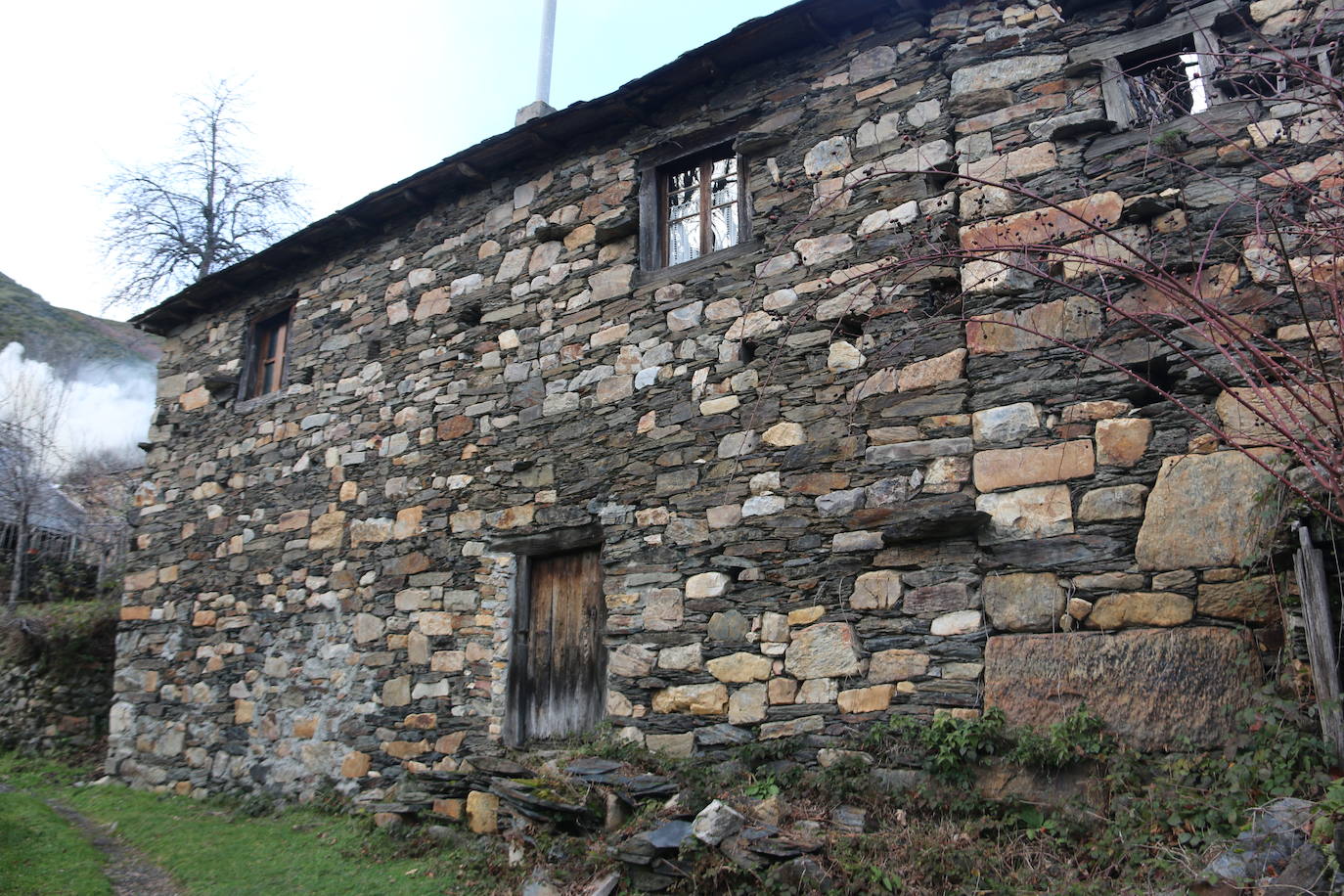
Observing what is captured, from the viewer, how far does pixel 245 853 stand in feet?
19.3

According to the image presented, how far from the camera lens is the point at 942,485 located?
4555 mm

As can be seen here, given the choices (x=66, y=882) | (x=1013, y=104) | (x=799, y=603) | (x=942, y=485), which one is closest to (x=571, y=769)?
(x=799, y=603)

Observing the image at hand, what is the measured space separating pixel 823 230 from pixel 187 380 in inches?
278

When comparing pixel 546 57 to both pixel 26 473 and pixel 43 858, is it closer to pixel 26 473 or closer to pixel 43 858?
pixel 43 858

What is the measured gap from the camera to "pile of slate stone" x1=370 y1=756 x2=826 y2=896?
388 cm

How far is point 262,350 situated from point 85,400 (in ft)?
58.1

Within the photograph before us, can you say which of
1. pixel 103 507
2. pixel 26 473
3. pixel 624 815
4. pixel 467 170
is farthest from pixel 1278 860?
pixel 103 507

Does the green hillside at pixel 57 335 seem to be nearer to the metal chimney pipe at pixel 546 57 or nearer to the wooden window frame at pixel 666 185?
the metal chimney pipe at pixel 546 57

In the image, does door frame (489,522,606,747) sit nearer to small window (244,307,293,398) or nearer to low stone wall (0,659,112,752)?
small window (244,307,293,398)

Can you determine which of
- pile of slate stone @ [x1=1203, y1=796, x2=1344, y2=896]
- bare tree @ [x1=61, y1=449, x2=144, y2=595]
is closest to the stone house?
pile of slate stone @ [x1=1203, y1=796, x2=1344, y2=896]

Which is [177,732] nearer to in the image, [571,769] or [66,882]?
[66,882]

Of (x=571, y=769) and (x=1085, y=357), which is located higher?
(x=1085, y=357)

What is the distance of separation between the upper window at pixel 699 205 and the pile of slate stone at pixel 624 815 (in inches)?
132

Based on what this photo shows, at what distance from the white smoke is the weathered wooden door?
1094 centimetres
